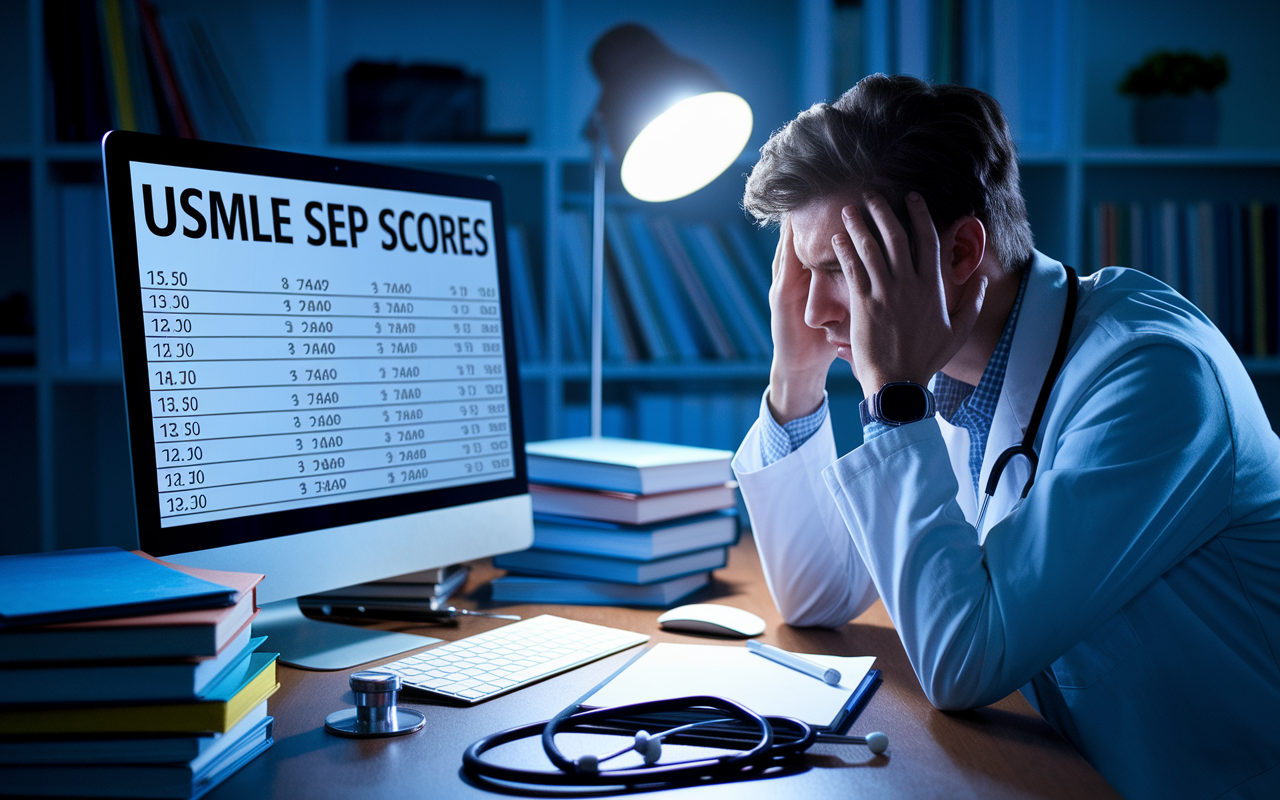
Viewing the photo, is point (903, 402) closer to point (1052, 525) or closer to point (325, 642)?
point (1052, 525)

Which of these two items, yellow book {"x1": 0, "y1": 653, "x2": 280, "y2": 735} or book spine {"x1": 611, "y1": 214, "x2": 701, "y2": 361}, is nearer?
yellow book {"x1": 0, "y1": 653, "x2": 280, "y2": 735}

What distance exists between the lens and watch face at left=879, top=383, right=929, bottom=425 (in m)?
0.92

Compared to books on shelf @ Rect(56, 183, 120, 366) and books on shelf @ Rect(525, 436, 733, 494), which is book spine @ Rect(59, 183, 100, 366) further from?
books on shelf @ Rect(525, 436, 733, 494)

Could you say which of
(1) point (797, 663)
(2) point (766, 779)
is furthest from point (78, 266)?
(2) point (766, 779)

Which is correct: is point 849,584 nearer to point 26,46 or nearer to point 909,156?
point 909,156

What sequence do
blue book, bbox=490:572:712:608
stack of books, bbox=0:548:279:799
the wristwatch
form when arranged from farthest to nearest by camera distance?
blue book, bbox=490:572:712:608 → the wristwatch → stack of books, bbox=0:548:279:799

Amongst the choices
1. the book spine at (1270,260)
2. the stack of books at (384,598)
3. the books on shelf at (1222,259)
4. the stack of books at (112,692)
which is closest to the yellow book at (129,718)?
the stack of books at (112,692)

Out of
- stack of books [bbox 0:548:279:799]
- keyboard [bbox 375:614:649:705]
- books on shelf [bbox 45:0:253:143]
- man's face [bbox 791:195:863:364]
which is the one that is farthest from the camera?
books on shelf [bbox 45:0:253:143]

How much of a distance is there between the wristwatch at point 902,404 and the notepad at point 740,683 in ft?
0.80

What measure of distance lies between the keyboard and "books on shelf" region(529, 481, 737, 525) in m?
0.19

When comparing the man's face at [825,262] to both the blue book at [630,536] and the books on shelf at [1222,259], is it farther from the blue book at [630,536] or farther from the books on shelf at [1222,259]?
the books on shelf at [1222,259]

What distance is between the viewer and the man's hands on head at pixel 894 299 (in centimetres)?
95

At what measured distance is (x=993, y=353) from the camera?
1076 mm

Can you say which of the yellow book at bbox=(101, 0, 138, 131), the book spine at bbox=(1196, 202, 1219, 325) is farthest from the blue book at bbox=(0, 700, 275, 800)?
the book spine at bbox=(1196, 202, 1219, 325)
